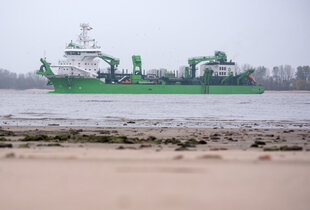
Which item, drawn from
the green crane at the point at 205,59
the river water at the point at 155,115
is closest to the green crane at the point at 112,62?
the green crane at the point at 205,59

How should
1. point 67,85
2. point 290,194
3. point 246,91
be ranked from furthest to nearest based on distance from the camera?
point 246,91, point 67,85, point 290,194

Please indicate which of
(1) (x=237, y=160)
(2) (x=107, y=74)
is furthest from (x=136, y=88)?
(1) (x=237, y=160)

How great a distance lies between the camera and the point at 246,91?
62188mm

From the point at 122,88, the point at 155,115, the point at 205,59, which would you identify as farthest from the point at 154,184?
the point at 205,59

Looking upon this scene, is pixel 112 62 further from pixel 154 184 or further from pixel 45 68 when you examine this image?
pixel 154 184

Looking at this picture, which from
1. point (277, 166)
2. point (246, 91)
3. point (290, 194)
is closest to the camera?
point (290, 194)

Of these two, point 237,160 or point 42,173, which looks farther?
point 237,160

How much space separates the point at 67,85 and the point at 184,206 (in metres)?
52.7

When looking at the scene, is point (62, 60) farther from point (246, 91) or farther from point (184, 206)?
point (184, 206)

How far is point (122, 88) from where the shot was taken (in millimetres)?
54781

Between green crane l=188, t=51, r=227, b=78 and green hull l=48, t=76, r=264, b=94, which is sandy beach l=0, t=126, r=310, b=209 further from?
green crane l=188, t=51, r=227, b=78

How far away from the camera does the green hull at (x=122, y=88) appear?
52500 mm

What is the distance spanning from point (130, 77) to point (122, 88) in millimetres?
2087

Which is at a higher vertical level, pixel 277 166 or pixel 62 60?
pixel 62 60
